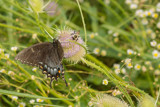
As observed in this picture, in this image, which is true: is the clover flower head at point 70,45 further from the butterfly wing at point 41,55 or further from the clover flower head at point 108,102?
the clover flower head at point 108,102

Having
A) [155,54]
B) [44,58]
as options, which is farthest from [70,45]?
[155,54]

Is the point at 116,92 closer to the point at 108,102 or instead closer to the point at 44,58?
the point at 108,102

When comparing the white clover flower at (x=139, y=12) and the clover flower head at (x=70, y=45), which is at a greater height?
the white clover flower at (x=139, y=12)

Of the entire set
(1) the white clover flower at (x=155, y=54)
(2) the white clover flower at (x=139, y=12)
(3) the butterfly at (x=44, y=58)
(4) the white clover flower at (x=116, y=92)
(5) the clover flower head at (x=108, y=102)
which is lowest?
(5) the clover flower head at (x=108, y=102)

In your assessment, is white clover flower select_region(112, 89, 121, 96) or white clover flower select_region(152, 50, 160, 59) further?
white clover flower select_region(152, 50, 160, 59)

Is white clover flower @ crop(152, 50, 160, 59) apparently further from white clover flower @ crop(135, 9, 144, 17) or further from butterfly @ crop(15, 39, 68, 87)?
butterfly @ crop(15, 39, 68, 87)

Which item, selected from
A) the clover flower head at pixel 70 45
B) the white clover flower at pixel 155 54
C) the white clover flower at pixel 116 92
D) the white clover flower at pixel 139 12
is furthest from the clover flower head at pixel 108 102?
the white clover flower at pixel 139 12

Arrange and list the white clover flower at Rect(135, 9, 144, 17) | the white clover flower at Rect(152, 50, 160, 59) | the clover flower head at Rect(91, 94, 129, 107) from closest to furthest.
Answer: the clover flower head at Rect(91, 94, 129, 107), the white clover flower at Rect(152, 50, 160, 59), the white clover flower at Rect(135, 9, 144, 17)

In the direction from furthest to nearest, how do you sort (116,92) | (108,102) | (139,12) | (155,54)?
(139,12) < (155,54) < (116,92) < (108,102)

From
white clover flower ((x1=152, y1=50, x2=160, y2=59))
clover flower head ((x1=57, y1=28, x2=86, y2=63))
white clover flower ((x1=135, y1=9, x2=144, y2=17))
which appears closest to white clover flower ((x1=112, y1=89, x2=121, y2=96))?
clover flower head ((x1=57, y1=28, x2=86, y2=63))
